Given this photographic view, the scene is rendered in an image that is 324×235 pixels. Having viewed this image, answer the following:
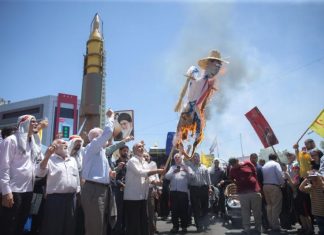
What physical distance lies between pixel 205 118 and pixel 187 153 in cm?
91

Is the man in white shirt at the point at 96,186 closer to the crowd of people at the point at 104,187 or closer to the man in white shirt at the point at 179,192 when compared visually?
the crowd of people at the point at 104,187

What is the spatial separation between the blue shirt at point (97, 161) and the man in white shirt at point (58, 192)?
213 mm

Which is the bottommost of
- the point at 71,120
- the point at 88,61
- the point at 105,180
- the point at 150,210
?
the point at 150,210

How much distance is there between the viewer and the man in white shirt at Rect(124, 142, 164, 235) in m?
5.48

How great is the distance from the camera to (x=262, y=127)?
32.4ft

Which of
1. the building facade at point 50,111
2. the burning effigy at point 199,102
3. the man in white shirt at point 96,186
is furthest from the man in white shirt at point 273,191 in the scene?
the building facade at point 50,111

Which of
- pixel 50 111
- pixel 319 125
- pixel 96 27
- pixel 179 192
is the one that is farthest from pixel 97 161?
pixel 50 111

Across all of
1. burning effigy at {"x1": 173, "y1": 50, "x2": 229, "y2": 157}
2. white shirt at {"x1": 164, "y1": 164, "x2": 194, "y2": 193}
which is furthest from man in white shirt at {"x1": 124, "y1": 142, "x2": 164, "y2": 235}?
white shirt at {"x1": 164, "y1": 164, "x2": 194, "y2": 193}

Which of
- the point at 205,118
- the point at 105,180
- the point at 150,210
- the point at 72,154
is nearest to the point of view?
the point at 105,180

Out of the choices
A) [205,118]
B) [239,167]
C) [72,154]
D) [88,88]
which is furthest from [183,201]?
[88,88]

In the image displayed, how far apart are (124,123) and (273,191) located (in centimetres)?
445

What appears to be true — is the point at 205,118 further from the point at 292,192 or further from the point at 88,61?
the point at 88,61

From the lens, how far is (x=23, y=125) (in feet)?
14.4

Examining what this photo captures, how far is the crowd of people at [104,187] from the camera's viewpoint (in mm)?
4195
